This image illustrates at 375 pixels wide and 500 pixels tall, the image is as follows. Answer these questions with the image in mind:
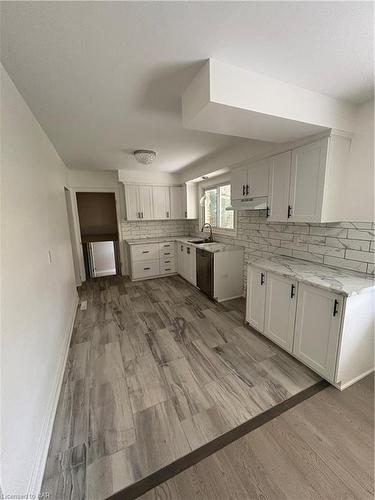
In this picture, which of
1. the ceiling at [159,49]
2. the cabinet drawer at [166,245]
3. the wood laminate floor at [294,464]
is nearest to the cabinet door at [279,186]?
the ceiling at [159,49]

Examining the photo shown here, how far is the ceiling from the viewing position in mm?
974

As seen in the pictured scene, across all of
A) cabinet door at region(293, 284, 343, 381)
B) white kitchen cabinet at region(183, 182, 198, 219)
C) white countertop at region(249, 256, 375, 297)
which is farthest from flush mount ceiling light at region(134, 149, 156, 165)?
cabinet door at region(293, 284, 343, 381)

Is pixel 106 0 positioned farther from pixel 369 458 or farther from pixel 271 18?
pixel 369 458

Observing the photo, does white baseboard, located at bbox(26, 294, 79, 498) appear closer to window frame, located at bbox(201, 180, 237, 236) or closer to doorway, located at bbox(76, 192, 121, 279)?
window frame, located at bbox(201, 180, 237, 236)

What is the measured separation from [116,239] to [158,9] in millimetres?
4521

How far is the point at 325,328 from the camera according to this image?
5.64ft

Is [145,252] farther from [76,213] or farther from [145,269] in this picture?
[76,213]

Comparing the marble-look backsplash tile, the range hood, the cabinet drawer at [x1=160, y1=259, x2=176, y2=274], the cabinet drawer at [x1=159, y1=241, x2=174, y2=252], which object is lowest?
the cabinet drawer at [x1=160, y1=259, x2=176, y2=274]

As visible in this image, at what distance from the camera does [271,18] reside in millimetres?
1020

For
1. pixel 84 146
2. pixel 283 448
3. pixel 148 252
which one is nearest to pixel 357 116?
pixel 283 448

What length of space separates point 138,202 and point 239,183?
2.48m

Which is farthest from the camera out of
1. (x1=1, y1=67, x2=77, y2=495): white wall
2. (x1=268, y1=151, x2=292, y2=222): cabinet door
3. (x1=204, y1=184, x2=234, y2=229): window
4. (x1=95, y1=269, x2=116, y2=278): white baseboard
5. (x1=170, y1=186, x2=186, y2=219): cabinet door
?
(x1=95, y1=269, x2=116, y2=278): white baseboard

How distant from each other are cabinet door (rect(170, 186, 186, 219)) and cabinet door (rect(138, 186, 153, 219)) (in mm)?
559

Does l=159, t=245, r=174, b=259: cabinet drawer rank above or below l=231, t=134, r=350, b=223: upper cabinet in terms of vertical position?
below
